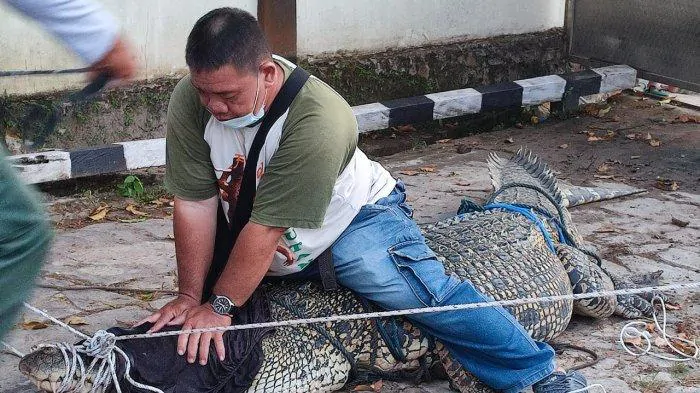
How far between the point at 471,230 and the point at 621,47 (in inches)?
180

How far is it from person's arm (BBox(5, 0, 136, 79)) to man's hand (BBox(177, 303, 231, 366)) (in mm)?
865

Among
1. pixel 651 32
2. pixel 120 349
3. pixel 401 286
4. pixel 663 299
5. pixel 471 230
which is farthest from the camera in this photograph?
pixel 651 32

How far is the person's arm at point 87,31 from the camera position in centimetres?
302

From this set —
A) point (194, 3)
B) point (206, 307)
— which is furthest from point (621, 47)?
point (206, 307)

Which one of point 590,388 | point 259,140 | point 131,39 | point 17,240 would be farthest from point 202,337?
point 131,39

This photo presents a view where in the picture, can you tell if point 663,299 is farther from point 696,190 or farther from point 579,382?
point 696,190

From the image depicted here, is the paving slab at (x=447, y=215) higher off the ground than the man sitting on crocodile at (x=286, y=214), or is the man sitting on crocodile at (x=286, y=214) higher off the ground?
the man sitting on crocodile at (x=286, y=214)

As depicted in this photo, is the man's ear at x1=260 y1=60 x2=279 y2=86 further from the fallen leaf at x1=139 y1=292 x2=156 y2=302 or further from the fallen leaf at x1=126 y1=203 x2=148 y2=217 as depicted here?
the fallen leaf at x1=126 y1=203 x2=148 y2=217

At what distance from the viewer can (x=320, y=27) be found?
7.40m

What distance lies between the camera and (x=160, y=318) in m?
3.60

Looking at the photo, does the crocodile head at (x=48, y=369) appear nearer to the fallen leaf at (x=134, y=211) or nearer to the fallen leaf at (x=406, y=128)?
the fallen leaf at (x=134, y=211)

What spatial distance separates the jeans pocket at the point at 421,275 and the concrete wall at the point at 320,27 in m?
2.52

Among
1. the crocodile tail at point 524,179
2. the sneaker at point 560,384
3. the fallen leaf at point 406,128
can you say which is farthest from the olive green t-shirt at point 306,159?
the fallen leaf at point 406,128

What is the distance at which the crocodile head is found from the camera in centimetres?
324
